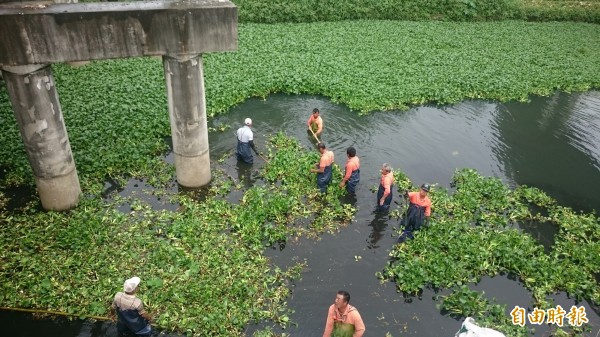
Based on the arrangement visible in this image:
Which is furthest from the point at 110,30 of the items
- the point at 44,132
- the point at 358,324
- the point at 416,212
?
the point at 416,212

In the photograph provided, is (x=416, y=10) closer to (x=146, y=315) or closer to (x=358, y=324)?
(x=358, y=324)

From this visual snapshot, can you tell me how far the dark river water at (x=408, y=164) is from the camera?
9.26m

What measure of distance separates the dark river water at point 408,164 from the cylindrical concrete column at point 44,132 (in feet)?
11.2

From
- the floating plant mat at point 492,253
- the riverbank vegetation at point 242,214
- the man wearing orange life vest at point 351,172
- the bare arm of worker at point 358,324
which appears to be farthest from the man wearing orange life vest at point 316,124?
the bare arm of worker at point 358,324

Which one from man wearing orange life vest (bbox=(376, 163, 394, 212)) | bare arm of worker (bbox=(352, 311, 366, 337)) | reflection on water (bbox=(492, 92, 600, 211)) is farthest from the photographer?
reflection on water (bbox=(492, 92, 600, 211))

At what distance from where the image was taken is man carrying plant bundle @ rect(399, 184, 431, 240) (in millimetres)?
10805

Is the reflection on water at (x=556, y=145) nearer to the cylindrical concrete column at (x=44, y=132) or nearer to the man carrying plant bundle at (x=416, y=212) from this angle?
the man carrying plant bundle at (x=416, y=212)

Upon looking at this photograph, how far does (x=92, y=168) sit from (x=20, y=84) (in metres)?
3.68

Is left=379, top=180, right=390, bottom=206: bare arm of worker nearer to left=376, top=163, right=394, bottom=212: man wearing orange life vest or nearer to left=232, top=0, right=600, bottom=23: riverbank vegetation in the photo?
left=376, top=163, right=394, bottom=212: man wearing orange life vest

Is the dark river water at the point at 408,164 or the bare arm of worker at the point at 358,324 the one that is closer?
the bare arm of worker at the point at 358,324

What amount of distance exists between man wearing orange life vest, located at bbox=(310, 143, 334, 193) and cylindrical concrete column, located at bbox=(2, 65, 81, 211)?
660 cm

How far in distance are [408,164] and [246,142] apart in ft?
18.5

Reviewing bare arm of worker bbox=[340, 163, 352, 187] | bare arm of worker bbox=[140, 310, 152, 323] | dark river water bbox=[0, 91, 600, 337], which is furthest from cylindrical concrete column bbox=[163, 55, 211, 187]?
bare arm of worker bbox=[140, 310, 152, 323]

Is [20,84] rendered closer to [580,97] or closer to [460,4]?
[580,97]
